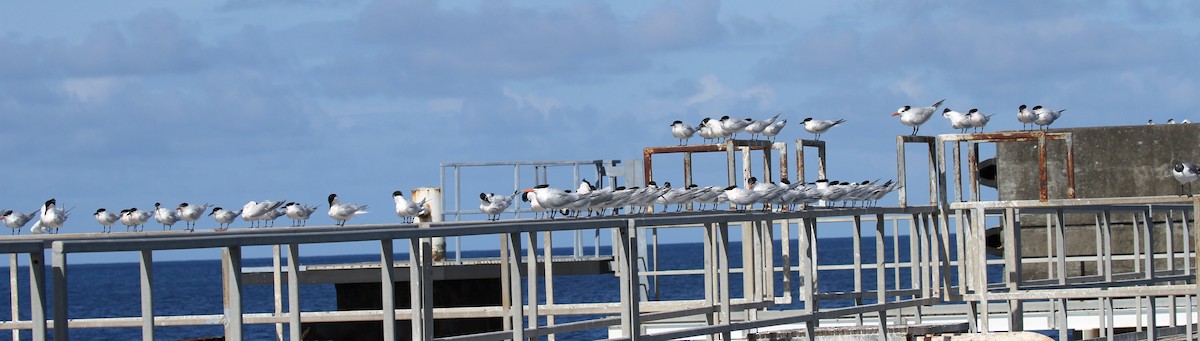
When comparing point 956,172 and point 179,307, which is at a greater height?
point 956,172

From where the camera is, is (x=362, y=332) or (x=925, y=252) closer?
(x=925, y=252)

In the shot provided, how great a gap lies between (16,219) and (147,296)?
71.3ft

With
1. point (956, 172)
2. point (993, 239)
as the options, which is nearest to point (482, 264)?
point (956, 172)

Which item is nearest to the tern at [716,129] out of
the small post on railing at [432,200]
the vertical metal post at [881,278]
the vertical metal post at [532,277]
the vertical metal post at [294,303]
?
the small post on railing at [432,200]

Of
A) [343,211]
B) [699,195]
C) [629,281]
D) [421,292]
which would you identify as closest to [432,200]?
[343,211]

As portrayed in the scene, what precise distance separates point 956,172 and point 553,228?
7.63 m

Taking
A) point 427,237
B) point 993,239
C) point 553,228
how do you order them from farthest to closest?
point 993,239 < point 553,228 < point 427,237

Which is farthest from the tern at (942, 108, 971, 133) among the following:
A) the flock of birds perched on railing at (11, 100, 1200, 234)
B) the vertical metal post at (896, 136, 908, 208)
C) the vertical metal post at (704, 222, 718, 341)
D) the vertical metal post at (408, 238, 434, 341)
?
the vertical metal post at (408, 238, 434, 341)

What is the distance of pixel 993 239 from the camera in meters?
32.0

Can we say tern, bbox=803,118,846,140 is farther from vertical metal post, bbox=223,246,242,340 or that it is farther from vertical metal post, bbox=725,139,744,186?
vertical metal post, bbox=223,246,242,340

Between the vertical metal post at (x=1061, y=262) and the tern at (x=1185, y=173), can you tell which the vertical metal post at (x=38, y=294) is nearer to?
Answer: the vertical metal post at (x=1061, y=262)

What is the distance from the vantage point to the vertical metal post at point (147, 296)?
26.5ft

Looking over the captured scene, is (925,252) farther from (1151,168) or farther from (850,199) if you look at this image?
(1151,168)

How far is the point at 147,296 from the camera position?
26.8 ft
